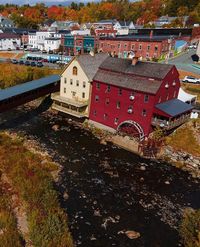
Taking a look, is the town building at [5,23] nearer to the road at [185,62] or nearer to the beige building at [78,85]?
the road at [185,62]

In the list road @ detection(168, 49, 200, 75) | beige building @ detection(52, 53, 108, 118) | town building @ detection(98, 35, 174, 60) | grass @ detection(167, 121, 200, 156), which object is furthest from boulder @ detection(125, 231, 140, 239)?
town building @ detection(98, 35, 174, 60)

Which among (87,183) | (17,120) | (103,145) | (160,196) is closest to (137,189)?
(160,196)

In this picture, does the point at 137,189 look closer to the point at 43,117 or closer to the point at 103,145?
the point at 103,145

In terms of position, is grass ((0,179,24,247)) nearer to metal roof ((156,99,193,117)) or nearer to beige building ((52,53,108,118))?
beige building ((52,53,108,118))

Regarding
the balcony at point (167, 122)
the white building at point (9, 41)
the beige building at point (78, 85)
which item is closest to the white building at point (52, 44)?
the white building at point (9, 41)

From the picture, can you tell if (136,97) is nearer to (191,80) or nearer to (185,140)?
(185,140)
